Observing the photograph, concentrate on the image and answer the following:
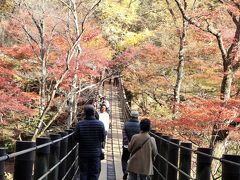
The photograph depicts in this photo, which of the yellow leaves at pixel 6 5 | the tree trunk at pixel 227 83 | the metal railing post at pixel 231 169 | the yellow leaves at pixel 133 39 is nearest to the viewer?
the metal railing post at pixel 231 169

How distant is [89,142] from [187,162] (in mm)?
1876

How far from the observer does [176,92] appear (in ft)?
51.2

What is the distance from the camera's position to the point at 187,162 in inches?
192

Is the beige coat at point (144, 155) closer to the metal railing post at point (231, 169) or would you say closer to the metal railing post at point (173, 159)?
the metal railing post at point (173, 159)

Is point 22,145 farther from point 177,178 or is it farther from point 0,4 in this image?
point 0,4

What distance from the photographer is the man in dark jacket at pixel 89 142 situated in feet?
20.5

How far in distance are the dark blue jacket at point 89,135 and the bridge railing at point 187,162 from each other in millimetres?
1058

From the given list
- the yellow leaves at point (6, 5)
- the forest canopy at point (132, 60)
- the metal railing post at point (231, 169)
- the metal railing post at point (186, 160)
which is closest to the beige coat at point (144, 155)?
the metal railing post at point (186, 160)

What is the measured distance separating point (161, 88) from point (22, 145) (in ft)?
62.7

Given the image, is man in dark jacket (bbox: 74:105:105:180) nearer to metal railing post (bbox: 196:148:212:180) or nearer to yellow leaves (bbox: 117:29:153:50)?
metal railing post (bbox: 196:148:212:180)

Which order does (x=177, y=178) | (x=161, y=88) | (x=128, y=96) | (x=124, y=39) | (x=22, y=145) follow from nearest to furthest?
(x=22, y=145) < (x=177, y=178) < (x=161, y=88) < (x=124, y=39) < (x=128, y=96)

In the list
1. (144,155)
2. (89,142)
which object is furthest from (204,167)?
(89,142)

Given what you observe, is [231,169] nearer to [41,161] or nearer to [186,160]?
[41,161]

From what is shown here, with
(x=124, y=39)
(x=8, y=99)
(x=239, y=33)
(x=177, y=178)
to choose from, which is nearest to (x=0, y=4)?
(x=124, y=39)
